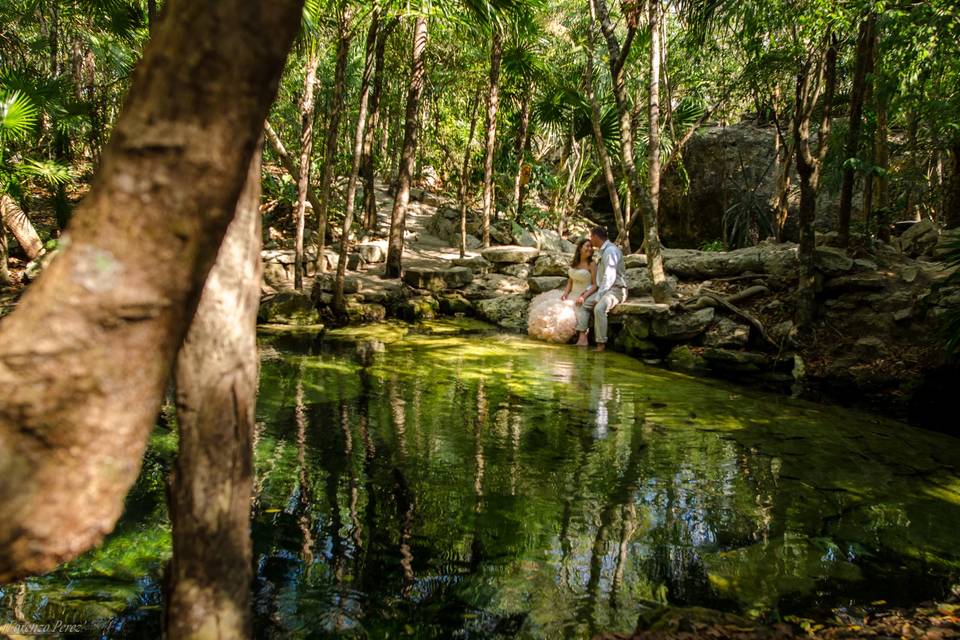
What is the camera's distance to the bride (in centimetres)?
1130

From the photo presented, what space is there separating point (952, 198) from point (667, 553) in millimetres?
9416

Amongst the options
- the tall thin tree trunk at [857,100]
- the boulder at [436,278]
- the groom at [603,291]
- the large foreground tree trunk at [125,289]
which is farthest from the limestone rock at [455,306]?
the large foreground tree trunk at [125,289]

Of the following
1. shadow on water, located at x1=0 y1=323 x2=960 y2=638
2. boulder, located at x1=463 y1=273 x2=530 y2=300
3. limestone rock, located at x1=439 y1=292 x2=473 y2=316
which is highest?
boulder, located at x1=463 y1=273 x2=530 y2=300

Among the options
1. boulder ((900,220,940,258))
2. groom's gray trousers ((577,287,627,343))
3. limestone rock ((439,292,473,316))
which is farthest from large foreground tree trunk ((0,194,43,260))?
boulder ((900,220,940,258))

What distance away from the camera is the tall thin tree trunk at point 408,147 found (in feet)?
41.9

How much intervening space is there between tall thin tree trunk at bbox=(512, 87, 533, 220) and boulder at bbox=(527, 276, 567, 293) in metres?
4.58

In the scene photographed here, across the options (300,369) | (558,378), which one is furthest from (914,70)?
(300,369)

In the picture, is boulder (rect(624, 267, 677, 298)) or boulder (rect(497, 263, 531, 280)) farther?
boulder (rect(497, 263, 531, 280))

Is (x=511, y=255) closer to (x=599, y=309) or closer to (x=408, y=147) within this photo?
(x=408, y=147)

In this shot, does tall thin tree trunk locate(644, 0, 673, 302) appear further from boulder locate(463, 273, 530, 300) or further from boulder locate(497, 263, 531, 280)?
boulder locate(497, 263, 531, 280)

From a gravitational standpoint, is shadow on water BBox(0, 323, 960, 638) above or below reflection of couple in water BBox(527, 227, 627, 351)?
below

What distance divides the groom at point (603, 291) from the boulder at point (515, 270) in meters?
4.05

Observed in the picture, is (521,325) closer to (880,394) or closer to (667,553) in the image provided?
(880,394)

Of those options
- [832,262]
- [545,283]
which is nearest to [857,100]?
[832,262]
